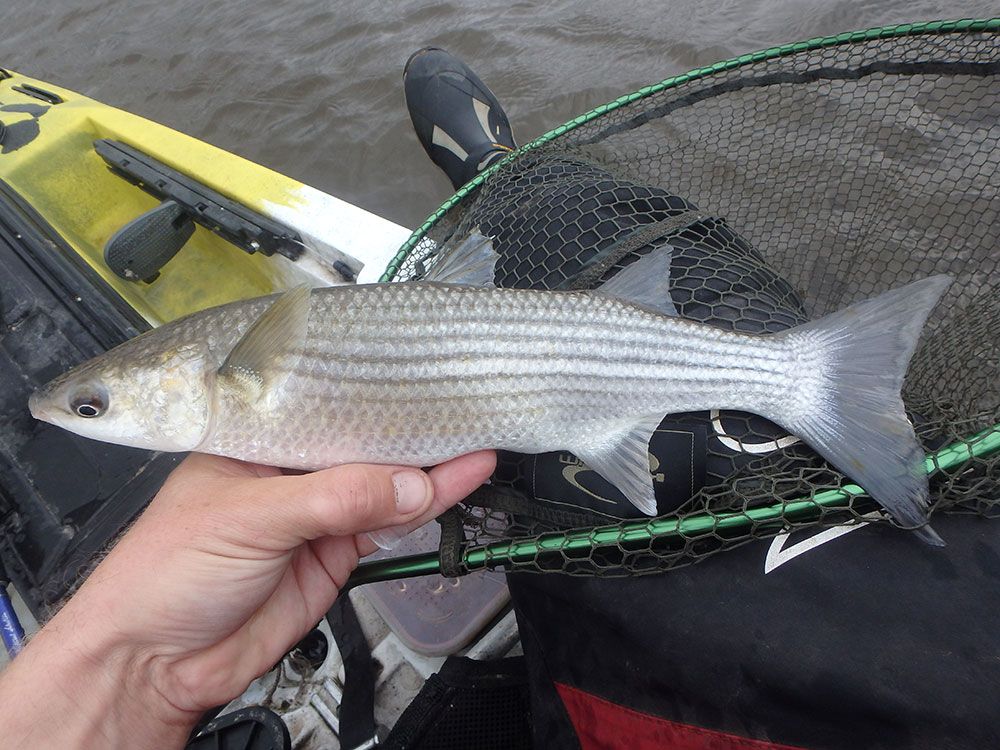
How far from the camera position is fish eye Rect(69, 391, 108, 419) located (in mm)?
2002

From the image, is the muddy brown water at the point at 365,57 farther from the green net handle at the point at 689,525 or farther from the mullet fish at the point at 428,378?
the green net handle at the point at 689,525

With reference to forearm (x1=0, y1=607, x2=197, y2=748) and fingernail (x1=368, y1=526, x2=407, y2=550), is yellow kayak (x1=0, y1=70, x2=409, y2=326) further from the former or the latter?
forearm (x1=0, y1=607, x2=197, y2=748)

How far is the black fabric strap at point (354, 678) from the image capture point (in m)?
2.42

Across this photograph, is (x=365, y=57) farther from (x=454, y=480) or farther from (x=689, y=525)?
(x=689, y=525)

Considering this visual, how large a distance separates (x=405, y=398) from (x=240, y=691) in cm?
112

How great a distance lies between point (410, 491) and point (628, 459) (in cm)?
70

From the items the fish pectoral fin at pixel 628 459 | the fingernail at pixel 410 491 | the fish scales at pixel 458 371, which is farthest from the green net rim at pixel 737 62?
the fish pectoral fin at pixel 628 459

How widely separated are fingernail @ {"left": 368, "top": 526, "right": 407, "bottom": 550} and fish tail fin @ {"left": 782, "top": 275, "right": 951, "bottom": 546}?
1327 millimetres

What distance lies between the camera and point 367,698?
251cm

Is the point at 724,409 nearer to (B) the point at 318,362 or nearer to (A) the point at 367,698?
(B) the point at 318,362

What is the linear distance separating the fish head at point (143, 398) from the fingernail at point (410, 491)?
671 millimetres

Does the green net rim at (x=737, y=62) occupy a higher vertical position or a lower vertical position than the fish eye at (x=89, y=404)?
lower

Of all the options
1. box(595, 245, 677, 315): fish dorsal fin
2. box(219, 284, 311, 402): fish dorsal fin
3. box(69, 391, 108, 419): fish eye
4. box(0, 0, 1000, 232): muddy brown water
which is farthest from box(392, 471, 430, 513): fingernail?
box(0, 0, 1000, 232): muddy brown water

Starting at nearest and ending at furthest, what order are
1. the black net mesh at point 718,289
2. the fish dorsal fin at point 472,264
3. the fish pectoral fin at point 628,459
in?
the black net mesh at point 718,289, the fish pectoral fin at point 628,459, the fish dorsal fin at point 472,264
